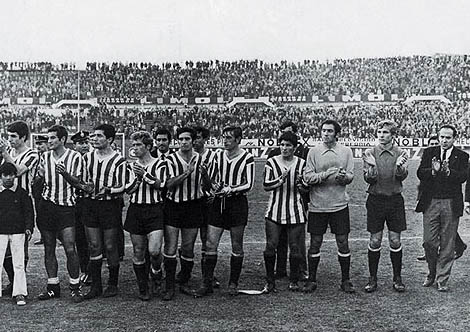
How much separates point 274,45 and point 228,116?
6.04 meters

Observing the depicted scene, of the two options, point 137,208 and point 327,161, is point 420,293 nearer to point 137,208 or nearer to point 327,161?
point 327,161

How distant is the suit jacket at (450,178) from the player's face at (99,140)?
3.68 m

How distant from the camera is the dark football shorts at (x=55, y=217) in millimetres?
6395

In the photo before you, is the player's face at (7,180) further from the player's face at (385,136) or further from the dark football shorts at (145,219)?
the player's face at (385,136)

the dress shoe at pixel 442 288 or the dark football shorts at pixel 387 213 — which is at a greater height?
the dark football shorts at pixel 387 213

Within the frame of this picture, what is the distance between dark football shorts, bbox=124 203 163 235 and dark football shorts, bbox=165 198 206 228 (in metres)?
0.16

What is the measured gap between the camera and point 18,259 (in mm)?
6367

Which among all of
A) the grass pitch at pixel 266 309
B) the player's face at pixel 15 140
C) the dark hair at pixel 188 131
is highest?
the dark hair at pixel 188 131

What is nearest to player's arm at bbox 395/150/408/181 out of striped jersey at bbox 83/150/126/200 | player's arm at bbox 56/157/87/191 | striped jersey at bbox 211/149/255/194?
striped jersey at bbox 211/149/255/194

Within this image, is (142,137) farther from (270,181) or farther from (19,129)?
(270,181)

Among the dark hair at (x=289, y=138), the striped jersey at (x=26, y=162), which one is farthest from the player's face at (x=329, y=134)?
the striped jersey at (x=26, y=162)

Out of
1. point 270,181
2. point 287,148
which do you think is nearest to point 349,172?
point 287,148

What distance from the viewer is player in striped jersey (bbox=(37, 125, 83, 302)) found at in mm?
6402

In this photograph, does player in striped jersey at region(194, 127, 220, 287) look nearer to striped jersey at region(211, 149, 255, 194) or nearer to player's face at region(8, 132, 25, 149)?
striped jersey at region(211, 149, 255, 194)
